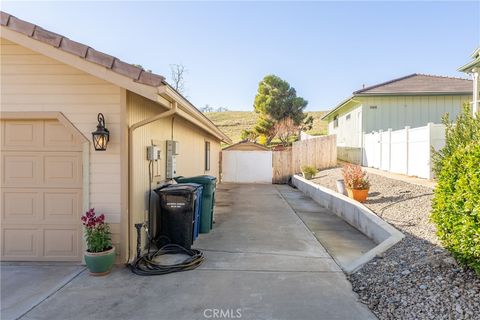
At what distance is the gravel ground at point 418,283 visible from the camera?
10.1 ft

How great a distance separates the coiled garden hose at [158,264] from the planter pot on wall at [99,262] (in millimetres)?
372

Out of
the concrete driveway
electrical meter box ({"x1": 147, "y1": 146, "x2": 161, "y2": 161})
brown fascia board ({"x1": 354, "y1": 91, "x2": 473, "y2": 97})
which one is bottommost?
the concrete driveway

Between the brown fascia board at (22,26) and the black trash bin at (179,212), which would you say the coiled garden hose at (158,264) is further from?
the brown fascia board at (22,26)

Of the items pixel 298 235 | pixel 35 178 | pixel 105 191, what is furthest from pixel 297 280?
pixel 35 178

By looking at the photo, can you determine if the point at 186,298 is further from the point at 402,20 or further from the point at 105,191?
the point at 402,20

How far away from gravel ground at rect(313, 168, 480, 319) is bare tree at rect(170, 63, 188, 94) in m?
26.2

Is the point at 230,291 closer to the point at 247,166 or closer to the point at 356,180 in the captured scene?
the point at 356,180

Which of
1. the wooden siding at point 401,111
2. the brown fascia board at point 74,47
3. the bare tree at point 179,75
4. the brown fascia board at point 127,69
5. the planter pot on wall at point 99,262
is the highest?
the bare tree at point 179,75

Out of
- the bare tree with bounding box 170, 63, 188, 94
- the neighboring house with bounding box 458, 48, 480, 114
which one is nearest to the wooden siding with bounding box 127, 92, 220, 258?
the neighboring house with bounding box 458, 48, 480, 114

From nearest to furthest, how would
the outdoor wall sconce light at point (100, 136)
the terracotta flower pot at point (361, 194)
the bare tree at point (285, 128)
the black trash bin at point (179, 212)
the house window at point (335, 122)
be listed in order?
the outdoor wall sconce light at point (100, 136) → the black trash bin at point (179, 212) → the terracotta flower pot at point (361, 194) → the house window at point (335, 122) → the bare tree at point (285, 128)

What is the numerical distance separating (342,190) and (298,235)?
4137 millimetres

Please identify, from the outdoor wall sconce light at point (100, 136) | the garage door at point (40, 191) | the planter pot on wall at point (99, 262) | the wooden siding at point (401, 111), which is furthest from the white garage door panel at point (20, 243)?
the wooden siding at point (401, 111)

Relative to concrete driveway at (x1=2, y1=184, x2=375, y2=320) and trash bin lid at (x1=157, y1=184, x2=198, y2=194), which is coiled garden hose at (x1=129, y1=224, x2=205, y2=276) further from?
trash bin lid at (x1=157, y1=184, x2=198, y2=194)

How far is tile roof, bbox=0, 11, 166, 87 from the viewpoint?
4.27 m
